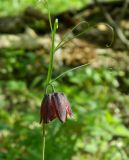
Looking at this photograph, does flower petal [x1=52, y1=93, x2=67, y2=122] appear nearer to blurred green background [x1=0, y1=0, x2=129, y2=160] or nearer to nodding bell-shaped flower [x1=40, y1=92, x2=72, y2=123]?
nodding bell-shaped flower [x1=40, y1=92, x2=72, y2=123]

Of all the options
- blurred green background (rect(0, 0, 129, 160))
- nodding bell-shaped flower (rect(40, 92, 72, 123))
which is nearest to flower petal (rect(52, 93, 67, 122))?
nodding bell-shaped flower (rect(40, 92, 72, 123))

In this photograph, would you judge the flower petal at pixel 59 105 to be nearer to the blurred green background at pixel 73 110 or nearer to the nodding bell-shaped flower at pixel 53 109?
the nodding bell-shaped flower at pixel 53 109

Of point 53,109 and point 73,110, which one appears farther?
point 73,110

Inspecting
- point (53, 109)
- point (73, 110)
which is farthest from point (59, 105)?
point (73, 110)

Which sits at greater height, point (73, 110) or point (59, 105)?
point (59, 105)

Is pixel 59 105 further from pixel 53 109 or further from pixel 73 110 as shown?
pixel 73 110

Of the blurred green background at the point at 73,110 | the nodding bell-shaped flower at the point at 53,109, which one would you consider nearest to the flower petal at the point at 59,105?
the nodding bell-shaped flower at the point at 53,109
